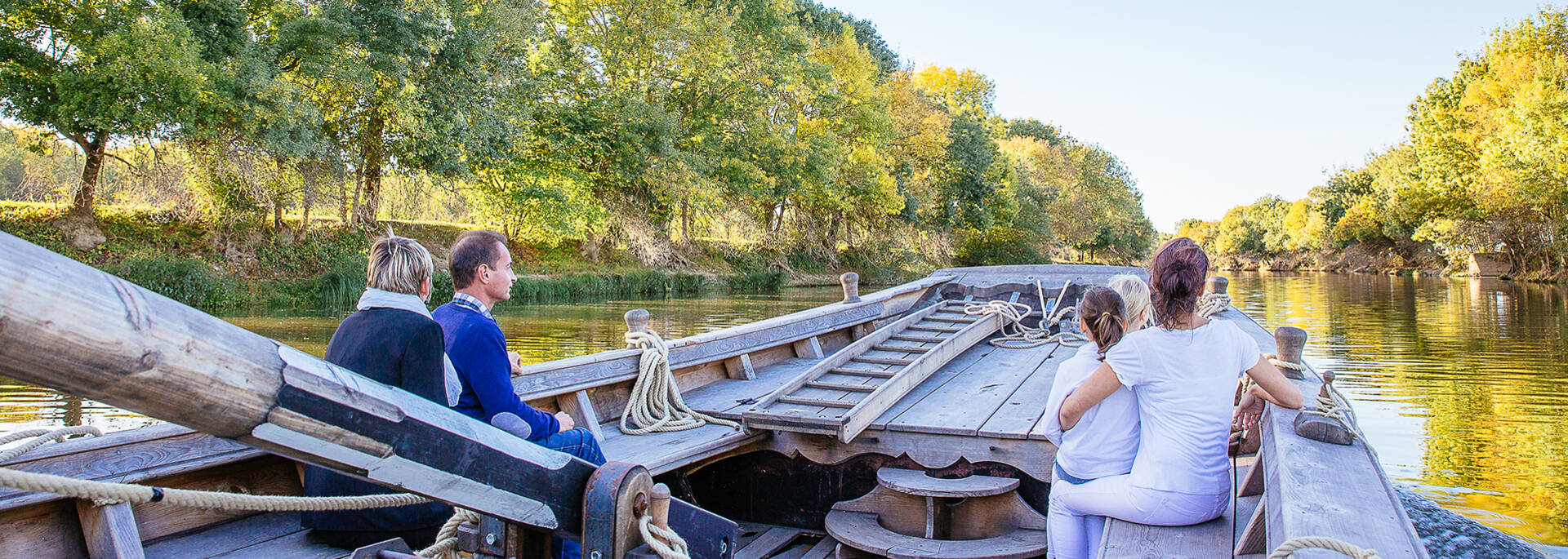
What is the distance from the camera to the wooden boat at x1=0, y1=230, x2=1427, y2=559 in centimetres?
184

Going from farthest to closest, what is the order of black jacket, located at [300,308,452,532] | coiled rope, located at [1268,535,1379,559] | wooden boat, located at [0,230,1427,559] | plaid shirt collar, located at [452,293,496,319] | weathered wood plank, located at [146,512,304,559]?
plaid shirt collar, located at [452,293,496,319] → weathered wood plank, located at [146,512,304,559] → black jacket, located at [300,308,452,532] → wooden boat, located at [0,230,1427,559] → coiled rope, located at [1268,535,1379,559]

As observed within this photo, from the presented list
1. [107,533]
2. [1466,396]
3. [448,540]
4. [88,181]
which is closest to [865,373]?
[448,540]

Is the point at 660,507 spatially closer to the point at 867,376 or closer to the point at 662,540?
the point at 662,540

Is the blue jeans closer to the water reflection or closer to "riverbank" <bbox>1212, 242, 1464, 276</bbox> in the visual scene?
the water reflection

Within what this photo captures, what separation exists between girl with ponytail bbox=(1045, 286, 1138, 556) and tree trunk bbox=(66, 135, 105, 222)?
55.6 feet

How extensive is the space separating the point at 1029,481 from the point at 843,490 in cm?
88

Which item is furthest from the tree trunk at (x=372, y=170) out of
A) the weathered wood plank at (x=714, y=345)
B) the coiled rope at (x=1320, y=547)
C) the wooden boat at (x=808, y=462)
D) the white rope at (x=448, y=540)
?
the coiled rope at (x=1320, y=547)

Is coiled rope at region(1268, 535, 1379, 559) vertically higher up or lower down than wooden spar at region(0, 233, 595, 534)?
lower down

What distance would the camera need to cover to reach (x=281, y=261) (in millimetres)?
17016

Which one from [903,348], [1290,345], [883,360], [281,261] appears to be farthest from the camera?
[281,261]

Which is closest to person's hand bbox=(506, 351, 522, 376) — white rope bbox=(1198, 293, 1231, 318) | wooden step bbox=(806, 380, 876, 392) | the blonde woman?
the blonde woman

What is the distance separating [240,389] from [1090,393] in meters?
2.26

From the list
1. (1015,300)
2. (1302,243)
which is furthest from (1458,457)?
(1302,243)

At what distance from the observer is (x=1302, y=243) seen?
2179 inches
